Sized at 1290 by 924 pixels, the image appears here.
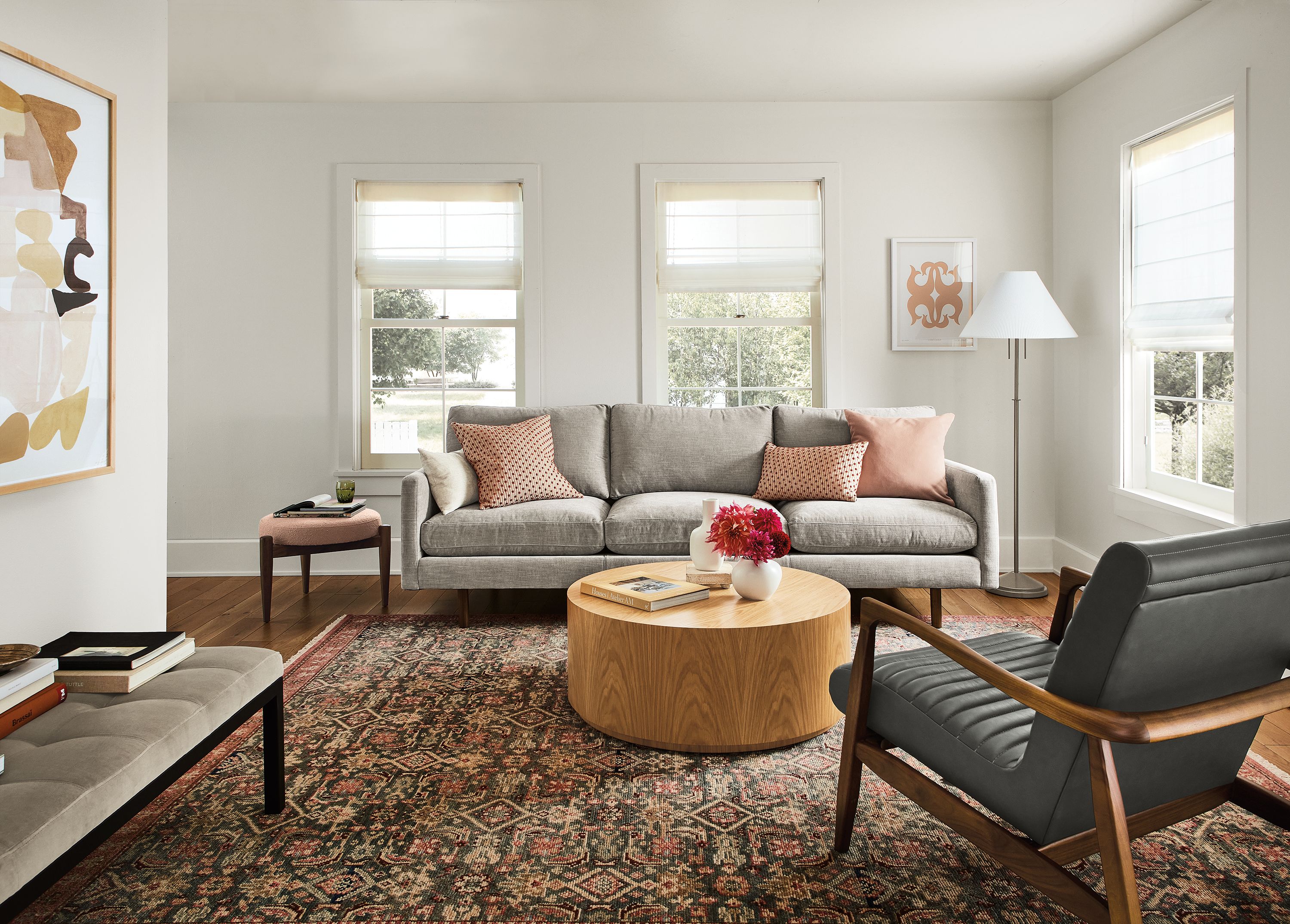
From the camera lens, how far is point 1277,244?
3139mm

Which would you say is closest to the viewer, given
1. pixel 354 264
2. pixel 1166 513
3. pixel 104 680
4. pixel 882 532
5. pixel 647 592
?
pixel 104 680

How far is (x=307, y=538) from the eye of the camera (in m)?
3.96

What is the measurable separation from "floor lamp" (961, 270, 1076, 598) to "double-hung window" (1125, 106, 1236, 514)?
396 mm

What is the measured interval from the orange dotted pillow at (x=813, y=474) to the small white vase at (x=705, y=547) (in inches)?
49.1

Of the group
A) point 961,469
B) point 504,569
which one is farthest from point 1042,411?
point 504,569

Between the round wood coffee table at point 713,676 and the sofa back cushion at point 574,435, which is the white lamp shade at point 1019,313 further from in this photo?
the round wood coffee table at point 713,676

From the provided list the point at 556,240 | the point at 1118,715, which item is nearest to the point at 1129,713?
the point at 1118,715

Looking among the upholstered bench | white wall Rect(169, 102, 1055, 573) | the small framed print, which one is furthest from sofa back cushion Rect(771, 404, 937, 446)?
the upholstered bench

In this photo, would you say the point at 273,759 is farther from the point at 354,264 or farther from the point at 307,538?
the point at 354,264

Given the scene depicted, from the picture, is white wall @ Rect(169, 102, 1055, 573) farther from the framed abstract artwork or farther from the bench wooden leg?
the bench wooden leg

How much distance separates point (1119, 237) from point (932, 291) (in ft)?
3.31

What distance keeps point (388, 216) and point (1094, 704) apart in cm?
469


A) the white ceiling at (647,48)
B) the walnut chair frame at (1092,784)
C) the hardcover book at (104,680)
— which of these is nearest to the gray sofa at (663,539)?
the walnut chair frame at (1092,784)

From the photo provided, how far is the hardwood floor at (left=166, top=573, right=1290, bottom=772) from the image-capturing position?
3756mm
